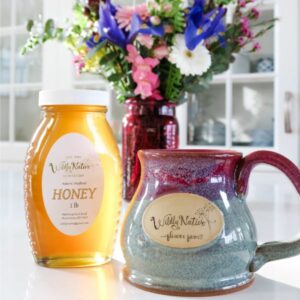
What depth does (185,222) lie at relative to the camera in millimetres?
416

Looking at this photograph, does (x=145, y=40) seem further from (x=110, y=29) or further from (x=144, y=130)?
(x=144, y=130)

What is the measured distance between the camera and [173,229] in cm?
42

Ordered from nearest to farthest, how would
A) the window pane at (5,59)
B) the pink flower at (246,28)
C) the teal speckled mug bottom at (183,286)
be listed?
the teal speckled mug bottom at (183,286) → the pink flower at (246,28) → the window pane at (5,59)

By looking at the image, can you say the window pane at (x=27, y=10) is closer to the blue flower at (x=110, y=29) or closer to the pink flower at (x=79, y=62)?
the pink flower at (x=79, y=62)

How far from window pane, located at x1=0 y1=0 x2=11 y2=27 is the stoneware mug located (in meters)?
2.88

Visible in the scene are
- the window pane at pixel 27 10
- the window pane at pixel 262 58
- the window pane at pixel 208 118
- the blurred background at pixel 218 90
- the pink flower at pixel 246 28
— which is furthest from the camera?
the window pane at pixel 27 10

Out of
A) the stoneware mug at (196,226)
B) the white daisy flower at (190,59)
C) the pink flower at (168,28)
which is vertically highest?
the pink flower at (168,28)

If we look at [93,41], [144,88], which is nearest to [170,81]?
[144,88]

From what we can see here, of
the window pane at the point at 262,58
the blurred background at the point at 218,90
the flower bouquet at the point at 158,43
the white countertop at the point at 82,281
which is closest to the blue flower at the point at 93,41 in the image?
the flower bouquet at the point at 158,43

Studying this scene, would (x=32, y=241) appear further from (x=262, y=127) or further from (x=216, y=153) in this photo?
(x=262, y=127)

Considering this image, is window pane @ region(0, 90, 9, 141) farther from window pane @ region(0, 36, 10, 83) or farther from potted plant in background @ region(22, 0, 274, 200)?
potted plant in background @ region(22, 0, 274, 200)

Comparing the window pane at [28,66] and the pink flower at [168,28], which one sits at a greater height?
the window pane at [28,66]

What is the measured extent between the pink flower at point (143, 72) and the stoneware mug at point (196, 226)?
20.5 inches

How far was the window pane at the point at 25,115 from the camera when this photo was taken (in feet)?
9.91
